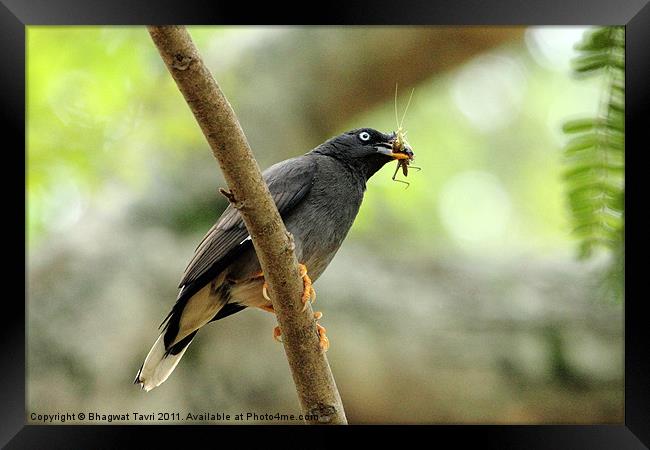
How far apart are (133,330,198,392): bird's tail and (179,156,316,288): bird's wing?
1.50 feet

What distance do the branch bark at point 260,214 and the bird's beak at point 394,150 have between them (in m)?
1.30

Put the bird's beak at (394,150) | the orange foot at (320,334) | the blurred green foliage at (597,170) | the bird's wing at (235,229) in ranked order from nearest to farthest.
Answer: the blurred green foliage at (597,170) → the orange foot at (320,334) → the bird's wing at (235,229) → the bird's beak at (394,150)

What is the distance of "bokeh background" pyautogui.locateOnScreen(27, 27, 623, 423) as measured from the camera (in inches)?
166

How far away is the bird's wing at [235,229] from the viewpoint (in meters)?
3.54

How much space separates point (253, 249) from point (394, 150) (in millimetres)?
979

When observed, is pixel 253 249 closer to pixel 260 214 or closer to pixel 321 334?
pixel 321 334

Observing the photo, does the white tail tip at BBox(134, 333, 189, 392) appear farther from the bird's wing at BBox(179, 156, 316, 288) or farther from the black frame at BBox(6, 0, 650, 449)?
the bird's wing at BBox(179, 156, 316, 288)

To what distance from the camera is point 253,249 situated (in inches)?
144

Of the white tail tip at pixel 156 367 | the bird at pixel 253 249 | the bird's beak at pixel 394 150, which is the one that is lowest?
the white tail tip at pixel 156 367

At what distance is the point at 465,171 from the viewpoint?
18.7 ft

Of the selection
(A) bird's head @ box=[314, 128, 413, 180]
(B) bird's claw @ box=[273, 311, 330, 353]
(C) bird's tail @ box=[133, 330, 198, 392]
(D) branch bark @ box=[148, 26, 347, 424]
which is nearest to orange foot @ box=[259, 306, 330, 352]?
(B) bird's claw @ box=[273, 311, 330, 353]
